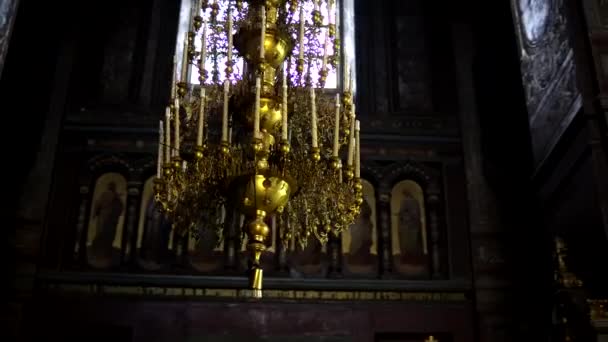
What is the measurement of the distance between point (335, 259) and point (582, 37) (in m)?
3.24

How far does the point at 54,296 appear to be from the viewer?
777cm

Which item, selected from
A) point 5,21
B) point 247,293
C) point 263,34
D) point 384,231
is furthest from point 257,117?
point 5,21

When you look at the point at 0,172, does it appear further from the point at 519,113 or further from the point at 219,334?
the point at 519,113

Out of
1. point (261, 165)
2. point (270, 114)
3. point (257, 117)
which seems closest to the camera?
point (257, 117)

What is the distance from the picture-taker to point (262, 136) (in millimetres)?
5109

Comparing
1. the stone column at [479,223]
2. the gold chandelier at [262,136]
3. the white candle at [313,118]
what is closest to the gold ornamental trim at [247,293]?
the stone column at [479,223]

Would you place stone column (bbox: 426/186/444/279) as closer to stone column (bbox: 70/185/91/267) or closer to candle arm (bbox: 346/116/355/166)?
candle arm (bbox: 346/116/355/166)

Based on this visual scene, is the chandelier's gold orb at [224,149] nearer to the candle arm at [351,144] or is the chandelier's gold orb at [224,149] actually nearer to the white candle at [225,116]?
the white candle at [225,116]

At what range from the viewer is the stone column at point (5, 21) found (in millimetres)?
7809

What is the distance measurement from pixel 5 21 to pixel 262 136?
4.09 meters

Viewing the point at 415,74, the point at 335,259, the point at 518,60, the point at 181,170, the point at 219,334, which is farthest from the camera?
the point at 415,74

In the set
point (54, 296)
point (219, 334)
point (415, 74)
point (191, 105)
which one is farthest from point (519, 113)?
point (54, 296)

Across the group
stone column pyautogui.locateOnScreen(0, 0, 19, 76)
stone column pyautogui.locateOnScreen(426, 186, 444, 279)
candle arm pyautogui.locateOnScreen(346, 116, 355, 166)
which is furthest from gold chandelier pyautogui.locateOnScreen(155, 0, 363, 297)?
stone column pyautogui.locateOnScreen(0, 0, 19, 76)

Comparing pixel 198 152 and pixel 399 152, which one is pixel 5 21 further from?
pixel 399 152
